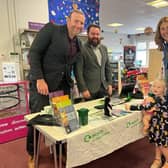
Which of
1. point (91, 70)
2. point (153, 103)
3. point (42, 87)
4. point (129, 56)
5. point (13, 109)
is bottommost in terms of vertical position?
point (13, 109)

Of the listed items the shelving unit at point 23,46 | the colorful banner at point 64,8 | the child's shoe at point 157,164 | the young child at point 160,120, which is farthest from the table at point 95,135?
the colorful banner at point 64,8

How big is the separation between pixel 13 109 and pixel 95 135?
2131mm

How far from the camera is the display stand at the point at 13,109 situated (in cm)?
282

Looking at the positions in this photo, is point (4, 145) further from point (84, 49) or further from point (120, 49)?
point (120, 49)

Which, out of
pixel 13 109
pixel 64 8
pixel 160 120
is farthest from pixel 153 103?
pixel 64 8

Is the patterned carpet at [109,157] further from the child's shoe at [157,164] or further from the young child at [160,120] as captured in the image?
the young child at [160,120]

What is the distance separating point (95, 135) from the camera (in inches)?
55.8

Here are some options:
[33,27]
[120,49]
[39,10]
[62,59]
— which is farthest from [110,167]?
[120,49]

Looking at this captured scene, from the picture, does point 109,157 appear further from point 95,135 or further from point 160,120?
point 95,135

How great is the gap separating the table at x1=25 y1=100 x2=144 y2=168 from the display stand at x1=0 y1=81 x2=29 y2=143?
138 centimetres

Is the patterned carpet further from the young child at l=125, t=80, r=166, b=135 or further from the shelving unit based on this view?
the shelving unit

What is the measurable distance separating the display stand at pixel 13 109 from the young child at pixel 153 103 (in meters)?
1.82

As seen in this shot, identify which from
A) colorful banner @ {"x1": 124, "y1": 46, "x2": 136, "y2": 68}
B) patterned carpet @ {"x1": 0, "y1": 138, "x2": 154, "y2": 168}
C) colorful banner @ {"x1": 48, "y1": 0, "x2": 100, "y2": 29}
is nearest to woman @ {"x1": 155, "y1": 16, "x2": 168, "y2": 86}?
patterned carpet @ {"x1": 0, "y1": 138, "x2": 154, "y2": 168}

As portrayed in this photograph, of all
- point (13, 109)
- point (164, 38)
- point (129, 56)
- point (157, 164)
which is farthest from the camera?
point (129, 56)
